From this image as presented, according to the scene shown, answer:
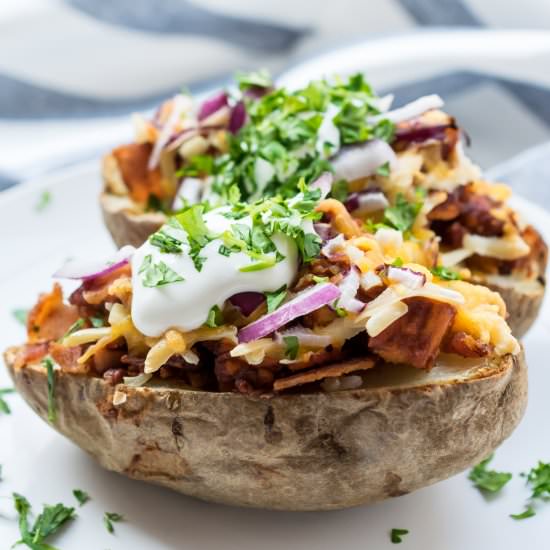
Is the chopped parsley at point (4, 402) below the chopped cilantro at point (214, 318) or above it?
below

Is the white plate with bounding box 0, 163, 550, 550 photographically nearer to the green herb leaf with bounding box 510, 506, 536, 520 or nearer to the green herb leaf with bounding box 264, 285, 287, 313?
the green herb leaf with bounding box 510, 506, 536, 520

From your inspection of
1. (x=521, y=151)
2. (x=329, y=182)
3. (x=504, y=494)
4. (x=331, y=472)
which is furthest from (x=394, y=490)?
(x=521, y=151)

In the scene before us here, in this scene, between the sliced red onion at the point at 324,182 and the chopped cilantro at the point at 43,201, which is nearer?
the sliced red onion at the point at 324,182

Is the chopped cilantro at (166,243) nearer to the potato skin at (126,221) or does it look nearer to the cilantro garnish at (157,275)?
the cilantro garnish at (157,275)

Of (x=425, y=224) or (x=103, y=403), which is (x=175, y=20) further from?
(x=103, y=403)

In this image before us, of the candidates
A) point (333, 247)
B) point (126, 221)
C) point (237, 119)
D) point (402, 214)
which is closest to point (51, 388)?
point (333, 247)

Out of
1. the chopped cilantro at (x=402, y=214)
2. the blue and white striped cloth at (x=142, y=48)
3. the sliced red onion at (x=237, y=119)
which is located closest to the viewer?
the chopped cilantro at (x=402, y=214)

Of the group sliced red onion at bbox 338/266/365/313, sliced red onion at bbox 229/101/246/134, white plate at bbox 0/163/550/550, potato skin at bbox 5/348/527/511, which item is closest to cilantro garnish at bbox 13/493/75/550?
white plate at bbox 0/163/550/550

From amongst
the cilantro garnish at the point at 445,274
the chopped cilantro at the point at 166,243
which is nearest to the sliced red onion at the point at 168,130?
the chopped cilantro at the point at 166,243
